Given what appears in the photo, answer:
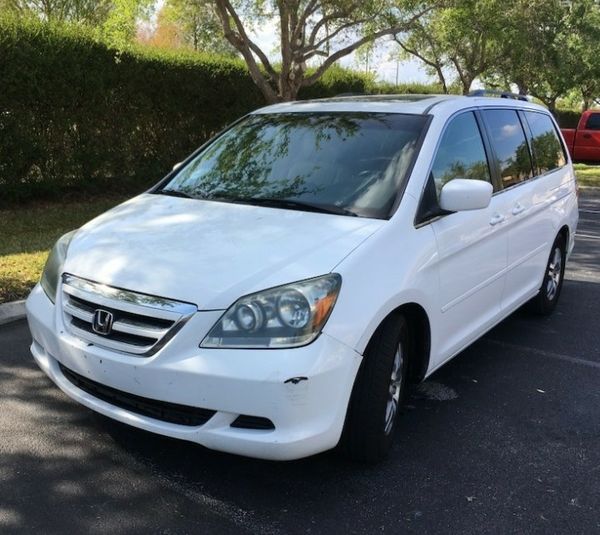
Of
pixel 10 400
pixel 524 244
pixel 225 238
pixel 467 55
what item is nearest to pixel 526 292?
pixel 524 244

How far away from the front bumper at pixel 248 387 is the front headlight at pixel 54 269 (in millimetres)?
645

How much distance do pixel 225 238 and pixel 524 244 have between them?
8.19 feet

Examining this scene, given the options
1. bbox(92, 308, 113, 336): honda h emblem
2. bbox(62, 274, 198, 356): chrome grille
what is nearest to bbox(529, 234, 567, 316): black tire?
bbox(62, 274, 198, 356): chrome grille

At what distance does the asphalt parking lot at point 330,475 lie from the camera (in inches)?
108

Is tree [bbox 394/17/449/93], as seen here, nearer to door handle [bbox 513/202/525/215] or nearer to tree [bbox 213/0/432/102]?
tree [bbox 213/0/432/102]

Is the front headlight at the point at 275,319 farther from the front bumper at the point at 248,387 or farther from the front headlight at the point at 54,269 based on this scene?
the front headlight at the point at 54,269

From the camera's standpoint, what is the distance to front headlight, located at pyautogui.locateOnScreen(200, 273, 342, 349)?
2.65 metres

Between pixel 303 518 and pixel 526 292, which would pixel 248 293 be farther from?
pixel 526 292

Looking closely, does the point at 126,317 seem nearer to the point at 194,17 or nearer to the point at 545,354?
the point at 545,354

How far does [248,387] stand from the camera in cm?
257

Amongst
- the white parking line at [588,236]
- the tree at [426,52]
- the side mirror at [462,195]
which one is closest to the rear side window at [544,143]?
the side mirror at [462,195]

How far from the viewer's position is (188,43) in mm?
21438

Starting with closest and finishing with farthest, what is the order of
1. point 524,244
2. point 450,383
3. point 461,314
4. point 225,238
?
point 225,238
point 461,314
point 450,383
point 524,244

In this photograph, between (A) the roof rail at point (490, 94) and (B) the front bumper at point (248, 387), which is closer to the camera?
(B) the front bumper at point (248, 387)
